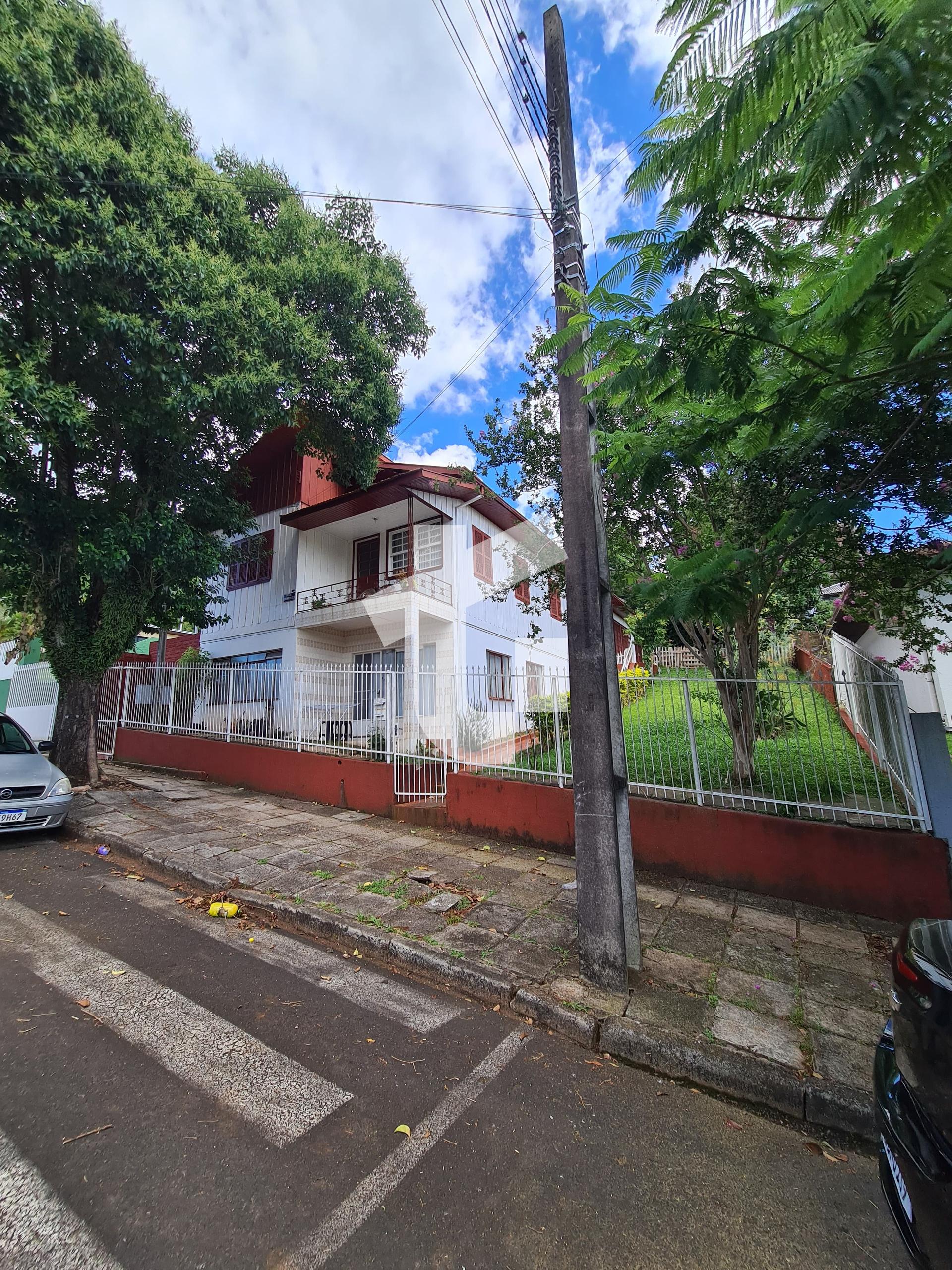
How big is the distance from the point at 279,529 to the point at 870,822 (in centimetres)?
1492

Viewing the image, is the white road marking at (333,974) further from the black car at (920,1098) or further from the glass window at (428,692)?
the glass window at (428,692)

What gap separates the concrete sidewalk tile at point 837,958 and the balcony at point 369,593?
9593mm

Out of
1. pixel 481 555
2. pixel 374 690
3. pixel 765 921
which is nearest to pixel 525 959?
pixel 765 921

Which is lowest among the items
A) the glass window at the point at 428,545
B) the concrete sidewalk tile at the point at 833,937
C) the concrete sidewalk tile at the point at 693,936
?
the concrete sidewalk tile at the point at 833,937

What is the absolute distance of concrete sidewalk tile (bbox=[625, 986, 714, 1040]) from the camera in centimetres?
294

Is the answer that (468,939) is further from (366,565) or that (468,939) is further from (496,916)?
(366,565)

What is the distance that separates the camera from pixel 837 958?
378cm

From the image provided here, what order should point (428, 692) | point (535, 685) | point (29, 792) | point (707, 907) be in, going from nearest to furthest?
point (707, 907)
point (29, 792)
point (535, 685)
point (428, 692)

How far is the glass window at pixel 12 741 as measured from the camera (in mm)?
6641

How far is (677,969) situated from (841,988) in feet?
3.35

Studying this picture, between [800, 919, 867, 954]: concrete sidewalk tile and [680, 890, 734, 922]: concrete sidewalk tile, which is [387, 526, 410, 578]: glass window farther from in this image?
[800, 919, 867, 954]: concrete sidewalk tile

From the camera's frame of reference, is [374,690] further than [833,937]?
Yes

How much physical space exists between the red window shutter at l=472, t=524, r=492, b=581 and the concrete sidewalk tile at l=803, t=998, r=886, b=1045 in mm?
11777

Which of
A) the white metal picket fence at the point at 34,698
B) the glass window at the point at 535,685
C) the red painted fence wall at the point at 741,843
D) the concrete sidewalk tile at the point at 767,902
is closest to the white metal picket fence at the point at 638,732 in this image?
the glass window at the point at 535,685
